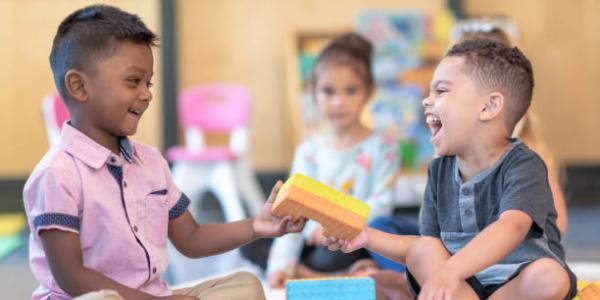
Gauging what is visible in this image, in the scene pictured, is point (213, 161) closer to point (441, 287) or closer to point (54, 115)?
point (54, 115)

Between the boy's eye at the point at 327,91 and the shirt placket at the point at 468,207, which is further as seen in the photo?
the boy's eye at the point at 327,91

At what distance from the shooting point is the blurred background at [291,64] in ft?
12.6

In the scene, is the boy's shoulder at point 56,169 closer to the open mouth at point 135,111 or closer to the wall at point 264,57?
the open mouth at point 135,111

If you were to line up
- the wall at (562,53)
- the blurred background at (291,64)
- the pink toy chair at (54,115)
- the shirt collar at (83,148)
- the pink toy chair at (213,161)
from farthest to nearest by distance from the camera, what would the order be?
the wall at (562,53) → the blurred background at (291,64) → the pink toy chair at (213,161) → the pink toy chair at (54,115) → the shirt collar at (83,148)

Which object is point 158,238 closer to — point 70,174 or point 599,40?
point 70,174

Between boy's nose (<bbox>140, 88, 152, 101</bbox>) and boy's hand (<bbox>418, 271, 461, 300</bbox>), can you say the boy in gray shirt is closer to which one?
boy's hand (<bbox>418, 271, 461, 300</bbox>)

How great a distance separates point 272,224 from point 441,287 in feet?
1.07

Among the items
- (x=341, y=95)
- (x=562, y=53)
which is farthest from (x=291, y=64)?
(x=341, y=95)

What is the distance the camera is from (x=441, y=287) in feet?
3.88

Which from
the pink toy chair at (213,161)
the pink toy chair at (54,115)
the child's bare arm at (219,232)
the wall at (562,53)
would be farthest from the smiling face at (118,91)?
the wall at (562,53)

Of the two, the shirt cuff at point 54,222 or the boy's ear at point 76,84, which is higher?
the boy's ear at point 76,84

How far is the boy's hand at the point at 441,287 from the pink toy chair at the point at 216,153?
76.9 inches

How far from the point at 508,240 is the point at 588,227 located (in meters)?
2.30

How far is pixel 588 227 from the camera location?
3346 millimetres
